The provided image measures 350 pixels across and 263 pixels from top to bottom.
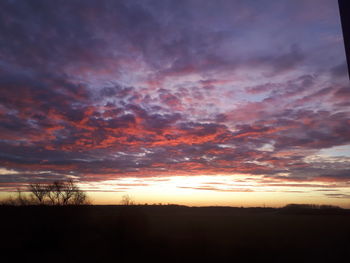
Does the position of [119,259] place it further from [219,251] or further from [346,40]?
[346,40]

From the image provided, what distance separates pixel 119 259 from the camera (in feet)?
71.4

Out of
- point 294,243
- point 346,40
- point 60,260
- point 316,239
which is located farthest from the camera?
point 316,239

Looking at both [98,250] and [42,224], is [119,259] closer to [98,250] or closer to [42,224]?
[98,250]

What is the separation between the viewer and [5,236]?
25.1 m

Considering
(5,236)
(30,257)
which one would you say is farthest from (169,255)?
(5,236)

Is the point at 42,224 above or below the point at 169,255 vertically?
above

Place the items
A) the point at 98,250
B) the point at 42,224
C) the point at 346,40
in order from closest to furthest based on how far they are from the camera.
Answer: the point at 346,40 → the point at 98,250 → the point at 42,224

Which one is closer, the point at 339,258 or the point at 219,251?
the point at 339,258

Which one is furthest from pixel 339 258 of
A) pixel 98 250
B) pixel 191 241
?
pixel 98 250

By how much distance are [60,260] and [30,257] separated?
97.3 inches

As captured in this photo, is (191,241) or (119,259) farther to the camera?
(191,241)

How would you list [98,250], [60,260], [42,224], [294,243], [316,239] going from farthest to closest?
[316,239], [294,243], [42,224], [98,250], [60,260]

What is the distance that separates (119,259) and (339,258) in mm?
17070

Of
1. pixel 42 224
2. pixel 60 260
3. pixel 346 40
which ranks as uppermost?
pixel 346 40
